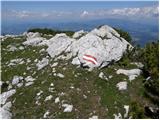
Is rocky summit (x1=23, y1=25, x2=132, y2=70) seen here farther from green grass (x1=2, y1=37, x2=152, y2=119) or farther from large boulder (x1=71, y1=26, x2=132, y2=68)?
green grass (x1=2, y1=37, x2=152, y2=119)

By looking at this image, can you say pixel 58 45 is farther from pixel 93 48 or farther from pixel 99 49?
pixel 99 49

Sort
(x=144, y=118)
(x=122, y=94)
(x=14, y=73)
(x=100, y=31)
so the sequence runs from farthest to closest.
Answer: (x=100, y=31)
(x=14, y=73)
(x=122, y=94)
(x=144, y=118)

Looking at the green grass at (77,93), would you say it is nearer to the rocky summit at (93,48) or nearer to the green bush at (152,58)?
the rocky summit at (93,48)

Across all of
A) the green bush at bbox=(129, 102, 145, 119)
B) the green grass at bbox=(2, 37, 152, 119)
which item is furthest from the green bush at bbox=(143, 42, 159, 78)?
the green bush at bbox=(129, 102, 145, 119)

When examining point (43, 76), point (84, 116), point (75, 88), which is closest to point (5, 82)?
point (43, 76)

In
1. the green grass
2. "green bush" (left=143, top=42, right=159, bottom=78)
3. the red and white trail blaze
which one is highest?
"green bush" (left=143, top=42, right=159, bottom=78)

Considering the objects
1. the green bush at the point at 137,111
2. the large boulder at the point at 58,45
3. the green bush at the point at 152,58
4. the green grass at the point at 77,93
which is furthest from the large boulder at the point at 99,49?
the green bush at the point at 137,111

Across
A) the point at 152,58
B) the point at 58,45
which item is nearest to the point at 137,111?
the point at 152,58

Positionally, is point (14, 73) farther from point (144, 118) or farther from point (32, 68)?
point (144, 118)
